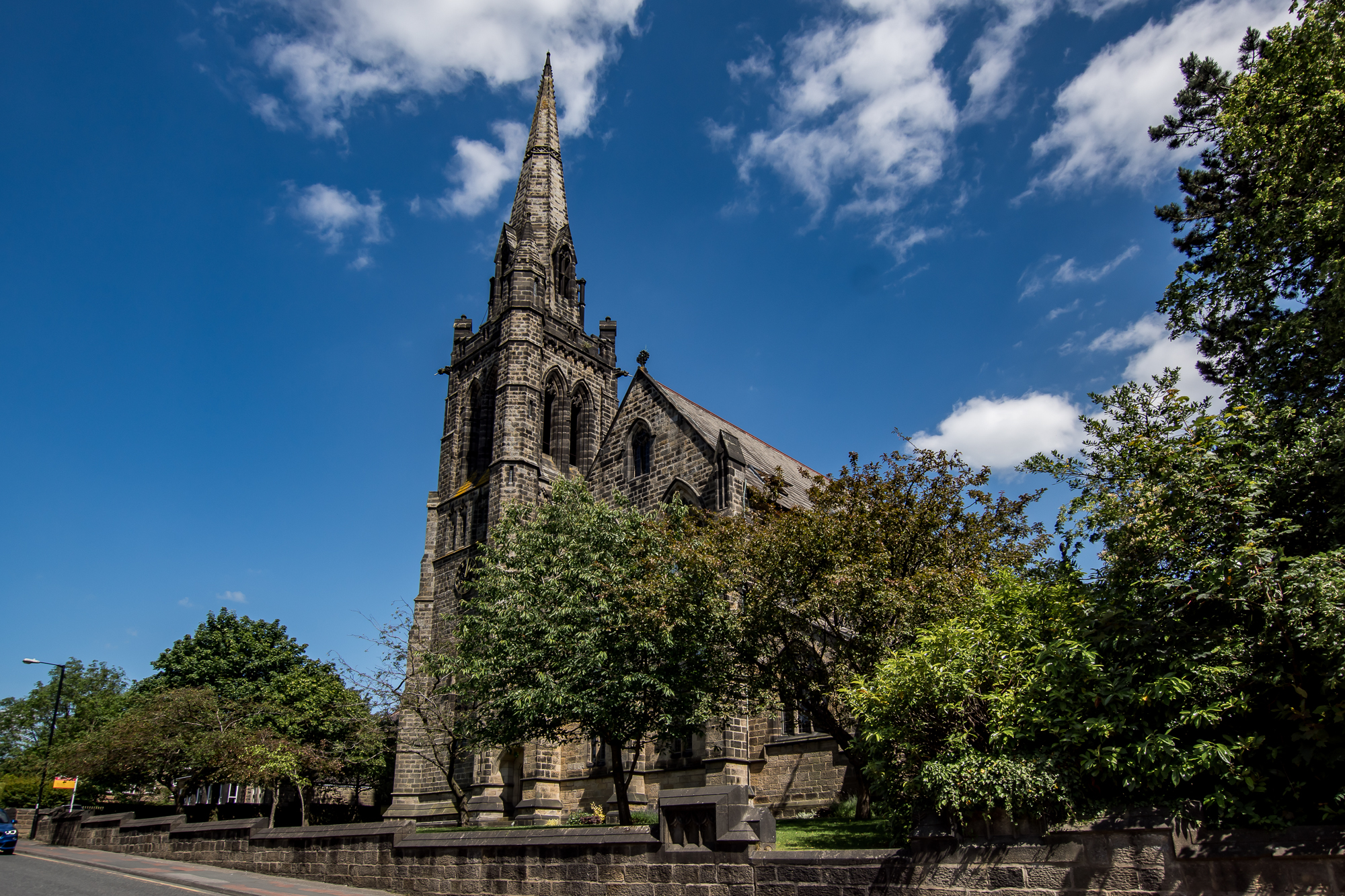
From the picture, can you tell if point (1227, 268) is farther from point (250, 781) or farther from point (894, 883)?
point (250, 781)

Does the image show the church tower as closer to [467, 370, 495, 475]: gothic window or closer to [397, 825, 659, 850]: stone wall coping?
[467, 370, 495, 475]: gothic window

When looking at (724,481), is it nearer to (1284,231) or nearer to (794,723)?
(794,723)

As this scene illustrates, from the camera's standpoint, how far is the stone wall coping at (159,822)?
1817cm

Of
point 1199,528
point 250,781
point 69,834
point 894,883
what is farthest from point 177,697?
point 1199,528

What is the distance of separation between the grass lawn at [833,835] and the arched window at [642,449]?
12.0 metres

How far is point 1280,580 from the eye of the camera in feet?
23.8

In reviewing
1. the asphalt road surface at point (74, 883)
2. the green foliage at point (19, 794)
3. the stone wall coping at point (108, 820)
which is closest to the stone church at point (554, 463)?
the asphalt road surface at point (74, 883)

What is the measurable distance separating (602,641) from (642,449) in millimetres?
11274

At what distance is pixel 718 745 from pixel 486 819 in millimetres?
8930

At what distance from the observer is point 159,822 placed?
737 inches

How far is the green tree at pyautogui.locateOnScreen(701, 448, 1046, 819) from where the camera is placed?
13867mm

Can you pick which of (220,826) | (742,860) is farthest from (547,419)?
(742,860)

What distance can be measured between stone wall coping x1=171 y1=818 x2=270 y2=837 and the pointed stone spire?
26.1 meters

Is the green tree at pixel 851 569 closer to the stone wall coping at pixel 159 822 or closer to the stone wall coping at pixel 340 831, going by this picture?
the stone wall coping at pixel 340 831
